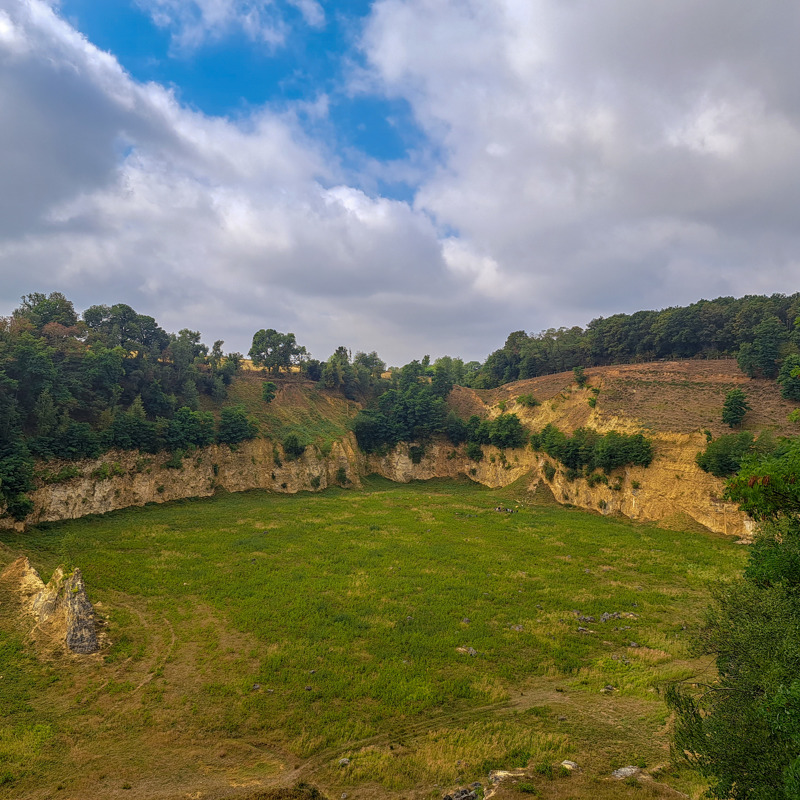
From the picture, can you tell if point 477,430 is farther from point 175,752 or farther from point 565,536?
point 175,752

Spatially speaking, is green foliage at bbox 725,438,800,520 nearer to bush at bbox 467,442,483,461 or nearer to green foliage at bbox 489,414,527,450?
green foliage at bbox 489,414,527,450

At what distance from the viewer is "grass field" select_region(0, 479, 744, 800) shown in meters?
12.2

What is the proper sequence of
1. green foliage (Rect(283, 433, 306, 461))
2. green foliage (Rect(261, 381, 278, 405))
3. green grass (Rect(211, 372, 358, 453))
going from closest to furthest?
green foliage (Rect(283, 433, 306, 461)) < green grass (Rect(211, 372, 358, 453)) < green foliage (Rect(261, 381, 278, 405))

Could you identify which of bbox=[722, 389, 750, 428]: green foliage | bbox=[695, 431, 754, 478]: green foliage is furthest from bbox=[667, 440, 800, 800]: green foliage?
bbox=[722, 389, 750, 428]: green foliage

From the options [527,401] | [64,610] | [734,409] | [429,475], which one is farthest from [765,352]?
[64,610]

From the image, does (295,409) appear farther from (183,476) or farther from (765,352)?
(765,352)

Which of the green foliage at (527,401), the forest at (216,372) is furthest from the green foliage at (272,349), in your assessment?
the green foliage at (527,401)

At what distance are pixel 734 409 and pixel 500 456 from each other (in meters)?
28.2

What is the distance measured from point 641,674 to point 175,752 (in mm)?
16966

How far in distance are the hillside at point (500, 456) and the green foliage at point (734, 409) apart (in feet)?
3.44

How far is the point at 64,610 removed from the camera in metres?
18.7

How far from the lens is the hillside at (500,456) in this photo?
38719 millimetres

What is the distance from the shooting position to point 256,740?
13.4 metres

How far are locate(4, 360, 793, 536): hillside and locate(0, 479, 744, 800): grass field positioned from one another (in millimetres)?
5827
